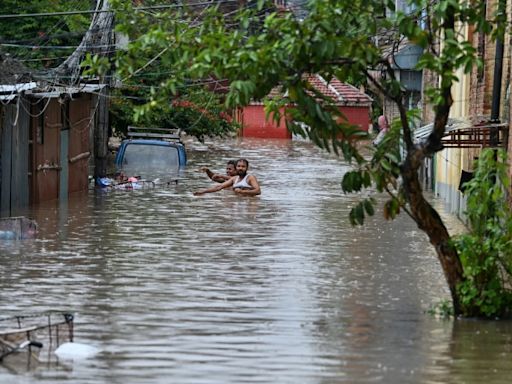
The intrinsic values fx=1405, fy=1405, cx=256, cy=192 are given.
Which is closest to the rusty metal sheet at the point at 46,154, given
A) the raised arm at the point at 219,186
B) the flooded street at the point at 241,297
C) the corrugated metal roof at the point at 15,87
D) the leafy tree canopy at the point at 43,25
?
the flooded street at the point at 241,297

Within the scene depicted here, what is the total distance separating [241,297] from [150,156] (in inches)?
970

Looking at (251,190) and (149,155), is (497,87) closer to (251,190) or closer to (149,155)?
(251,190)

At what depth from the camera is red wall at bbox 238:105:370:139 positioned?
209 ft

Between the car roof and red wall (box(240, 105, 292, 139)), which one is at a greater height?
the car roof

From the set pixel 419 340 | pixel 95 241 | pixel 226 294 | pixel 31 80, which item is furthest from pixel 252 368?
pixel 31 80

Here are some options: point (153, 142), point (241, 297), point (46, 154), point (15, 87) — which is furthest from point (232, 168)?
point (241, 297)

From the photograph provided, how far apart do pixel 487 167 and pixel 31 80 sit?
37.5 feet

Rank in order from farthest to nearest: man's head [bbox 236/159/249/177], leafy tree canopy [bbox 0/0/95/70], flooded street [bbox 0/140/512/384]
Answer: leafy tree canopy [bbox 0/0/95/70], man's head [bbox 236/159/249/177], flooded street [bbox 0/140/512/384]

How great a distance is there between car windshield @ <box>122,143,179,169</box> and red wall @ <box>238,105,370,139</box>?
23959 mm

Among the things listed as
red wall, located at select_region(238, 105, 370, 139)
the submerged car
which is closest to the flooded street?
the submerged car

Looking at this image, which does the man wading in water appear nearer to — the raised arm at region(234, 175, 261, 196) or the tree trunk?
the raised arm at region(234, 175, 261, 196)

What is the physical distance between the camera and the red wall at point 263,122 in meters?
63.7

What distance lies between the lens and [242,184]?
94.6 ft

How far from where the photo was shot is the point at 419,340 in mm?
12336
